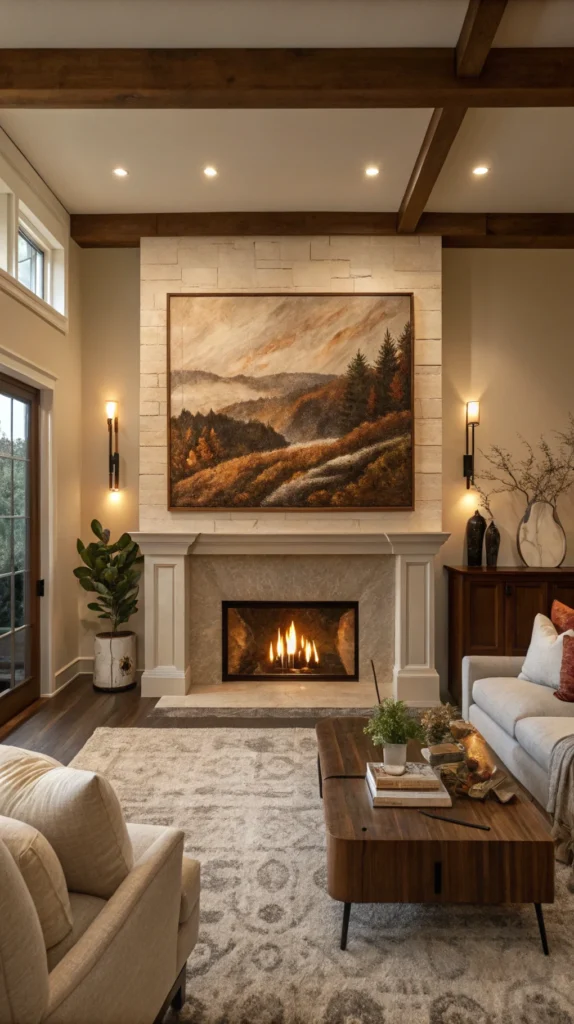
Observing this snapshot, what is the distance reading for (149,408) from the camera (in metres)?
5.04

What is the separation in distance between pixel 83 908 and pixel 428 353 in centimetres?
447

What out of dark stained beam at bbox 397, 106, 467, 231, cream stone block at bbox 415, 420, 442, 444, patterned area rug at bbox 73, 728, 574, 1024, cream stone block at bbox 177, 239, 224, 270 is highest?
dark stained beam at bbox 397, 106, 467, 231

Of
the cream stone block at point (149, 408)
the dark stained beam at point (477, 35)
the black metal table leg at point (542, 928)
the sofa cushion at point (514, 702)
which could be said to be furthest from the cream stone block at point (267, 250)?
the black metal table leg at point (542, 928)

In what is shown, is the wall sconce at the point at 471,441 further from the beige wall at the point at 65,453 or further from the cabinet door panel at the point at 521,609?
the beige wall at the point at 65,453

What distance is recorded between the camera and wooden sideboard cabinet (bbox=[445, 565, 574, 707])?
477 cm

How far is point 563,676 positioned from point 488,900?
1513 millimetres

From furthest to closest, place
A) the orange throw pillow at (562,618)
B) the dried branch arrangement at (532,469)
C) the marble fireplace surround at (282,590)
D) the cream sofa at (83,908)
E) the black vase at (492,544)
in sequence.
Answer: the dried branch arrangement at (532,469) < the black vase at (492,544) < the marble fireplace surround at (282,590) < the orange throw pillow at (562,618) < the cream sofa at (83,908)

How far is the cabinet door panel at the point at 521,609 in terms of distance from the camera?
15.6 ft

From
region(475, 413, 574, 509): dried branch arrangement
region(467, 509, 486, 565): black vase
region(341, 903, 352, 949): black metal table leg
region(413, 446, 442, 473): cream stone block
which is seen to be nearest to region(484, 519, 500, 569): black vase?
region(467, 509, 486, 565): black vase

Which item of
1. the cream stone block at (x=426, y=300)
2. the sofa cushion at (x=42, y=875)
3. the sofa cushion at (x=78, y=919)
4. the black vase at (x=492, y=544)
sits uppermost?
the cream stone block at (x=426, y=300)

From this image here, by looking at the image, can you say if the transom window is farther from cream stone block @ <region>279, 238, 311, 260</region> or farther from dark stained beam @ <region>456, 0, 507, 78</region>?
dark stained beam @ <region>456, 0, 507, 78</region>

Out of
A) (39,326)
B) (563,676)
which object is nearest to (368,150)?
(39,326)

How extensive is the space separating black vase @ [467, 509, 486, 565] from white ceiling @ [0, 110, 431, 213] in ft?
8.15

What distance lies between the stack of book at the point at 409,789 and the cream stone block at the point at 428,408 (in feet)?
10.5
